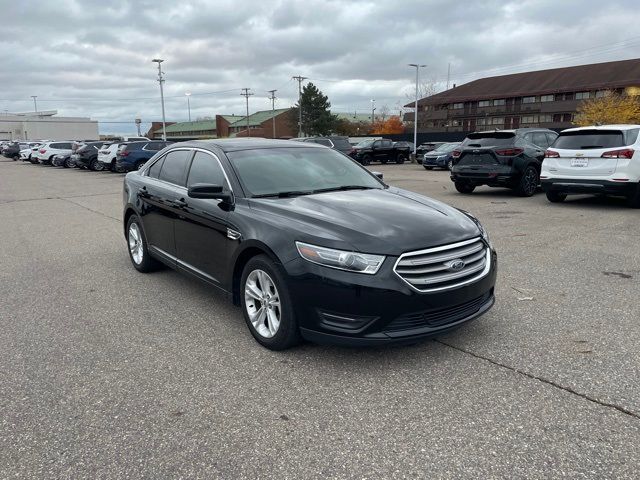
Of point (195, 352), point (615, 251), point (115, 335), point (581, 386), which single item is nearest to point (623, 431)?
point (581, 386)

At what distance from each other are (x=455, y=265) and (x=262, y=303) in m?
1.44

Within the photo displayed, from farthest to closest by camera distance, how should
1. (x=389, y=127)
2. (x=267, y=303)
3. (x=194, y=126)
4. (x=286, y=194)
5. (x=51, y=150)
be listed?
1. (x=194, y=126)
2. (x=389, y=127)
3. (x=51, y=150)
4. (x=286, y=194)
5. (x=267, y=303)

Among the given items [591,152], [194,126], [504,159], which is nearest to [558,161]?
[591,152]

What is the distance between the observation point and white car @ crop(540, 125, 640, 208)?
32.2ft

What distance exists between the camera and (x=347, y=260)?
331 centimetres

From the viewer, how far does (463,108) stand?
226 feet

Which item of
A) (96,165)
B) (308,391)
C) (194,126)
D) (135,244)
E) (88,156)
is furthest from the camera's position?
(194,126)

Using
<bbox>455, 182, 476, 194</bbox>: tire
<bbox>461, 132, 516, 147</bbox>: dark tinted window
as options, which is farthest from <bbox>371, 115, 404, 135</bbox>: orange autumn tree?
<bbox>461, 132, 516, 147</bbox>: dark tinted window

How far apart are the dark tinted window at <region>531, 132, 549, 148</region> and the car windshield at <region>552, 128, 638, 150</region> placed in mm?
2114

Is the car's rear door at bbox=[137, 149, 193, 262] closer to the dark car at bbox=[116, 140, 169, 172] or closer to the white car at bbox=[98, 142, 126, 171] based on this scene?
the dark car at bbox=[116, 140, 169, 172]

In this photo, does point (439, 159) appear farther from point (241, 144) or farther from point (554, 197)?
point (241, 144)

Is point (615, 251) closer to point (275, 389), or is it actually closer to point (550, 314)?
point (550, 314)

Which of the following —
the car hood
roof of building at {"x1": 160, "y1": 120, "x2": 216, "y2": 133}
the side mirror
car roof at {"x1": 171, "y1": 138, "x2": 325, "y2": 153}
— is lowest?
the car hood

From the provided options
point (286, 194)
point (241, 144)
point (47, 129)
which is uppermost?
point (47, 129)
